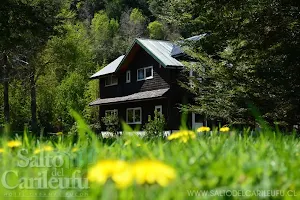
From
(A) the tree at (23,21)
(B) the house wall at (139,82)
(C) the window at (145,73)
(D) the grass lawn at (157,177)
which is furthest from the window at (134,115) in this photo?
(D) the grass lawn at (157,177)

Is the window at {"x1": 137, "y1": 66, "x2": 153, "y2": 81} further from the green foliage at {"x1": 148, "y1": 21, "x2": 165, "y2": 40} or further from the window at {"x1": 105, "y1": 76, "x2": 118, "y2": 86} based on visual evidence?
the green foliage at {"x1": 148, "y1": 21, "x2": 165, "y2": 40}

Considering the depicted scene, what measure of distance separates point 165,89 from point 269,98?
14.7 meters

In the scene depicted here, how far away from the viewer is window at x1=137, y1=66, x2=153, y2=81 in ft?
94.5

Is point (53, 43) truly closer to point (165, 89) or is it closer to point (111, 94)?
point (111, 94)

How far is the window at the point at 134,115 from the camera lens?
29.7 metres

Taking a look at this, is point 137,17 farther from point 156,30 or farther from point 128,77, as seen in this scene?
point 128,77

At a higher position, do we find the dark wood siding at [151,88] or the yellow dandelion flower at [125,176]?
the dark wood siding at [151,88]

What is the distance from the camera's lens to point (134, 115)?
30.1 m

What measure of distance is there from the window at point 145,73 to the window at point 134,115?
7.68ft

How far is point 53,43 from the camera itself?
118 feet

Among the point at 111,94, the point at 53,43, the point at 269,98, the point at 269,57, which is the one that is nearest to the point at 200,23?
the point at 269,57

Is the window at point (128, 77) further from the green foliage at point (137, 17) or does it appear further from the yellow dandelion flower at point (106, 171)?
the green foliage at point (137, 17)

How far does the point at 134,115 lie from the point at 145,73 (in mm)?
3267

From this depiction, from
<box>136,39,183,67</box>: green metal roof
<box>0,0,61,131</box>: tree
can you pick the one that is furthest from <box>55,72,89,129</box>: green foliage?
<box>0,0,61,131</box>: tree
